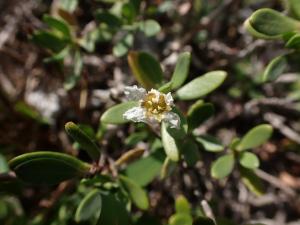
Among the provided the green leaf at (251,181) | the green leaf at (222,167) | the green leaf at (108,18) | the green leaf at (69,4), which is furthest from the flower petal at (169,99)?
the green leaf at (69,4)

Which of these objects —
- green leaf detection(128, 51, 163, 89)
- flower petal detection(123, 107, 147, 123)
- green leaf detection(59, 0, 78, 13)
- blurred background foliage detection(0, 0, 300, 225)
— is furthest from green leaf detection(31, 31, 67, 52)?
flower petal detection(123, 107, 147, 123)

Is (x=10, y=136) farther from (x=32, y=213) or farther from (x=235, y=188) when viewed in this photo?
(x=235, y=188)

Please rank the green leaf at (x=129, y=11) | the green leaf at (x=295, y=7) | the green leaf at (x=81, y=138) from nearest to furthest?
the green leaf at (x=81, y=138)
the green leaf at (x=295, y=7)
the green leaf at (x=129, y=11)

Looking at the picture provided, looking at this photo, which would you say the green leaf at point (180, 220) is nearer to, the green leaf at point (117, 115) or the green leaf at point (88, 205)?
the green leaf at point (88, 205)

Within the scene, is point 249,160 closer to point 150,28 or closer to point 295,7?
point 295,7

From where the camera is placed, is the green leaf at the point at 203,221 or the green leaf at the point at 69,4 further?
the green leaf at the point at 69,4

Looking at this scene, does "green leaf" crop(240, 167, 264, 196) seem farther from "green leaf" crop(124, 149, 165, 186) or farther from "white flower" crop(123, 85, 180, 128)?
"white flower" crop(123, 85, 180, 128)
